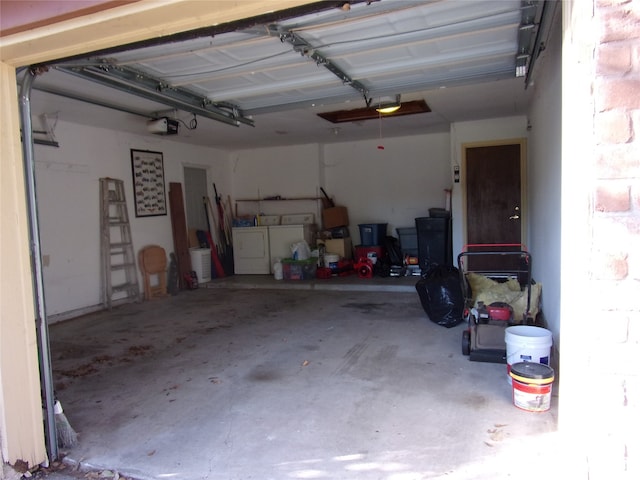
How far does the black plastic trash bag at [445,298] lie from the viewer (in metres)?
4.43

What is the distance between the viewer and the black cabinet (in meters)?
7.20

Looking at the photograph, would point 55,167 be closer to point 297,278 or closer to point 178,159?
point 178,159

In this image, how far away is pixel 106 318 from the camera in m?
5.57

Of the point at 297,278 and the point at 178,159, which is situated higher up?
the point at 178,159

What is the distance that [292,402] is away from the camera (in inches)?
113

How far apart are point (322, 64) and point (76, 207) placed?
4.29m

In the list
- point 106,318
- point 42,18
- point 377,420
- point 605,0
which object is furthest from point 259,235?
point 605,0

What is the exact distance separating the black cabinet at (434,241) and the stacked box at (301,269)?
1888mm

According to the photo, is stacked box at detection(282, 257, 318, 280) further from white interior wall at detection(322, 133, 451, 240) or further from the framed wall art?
the framed wall art

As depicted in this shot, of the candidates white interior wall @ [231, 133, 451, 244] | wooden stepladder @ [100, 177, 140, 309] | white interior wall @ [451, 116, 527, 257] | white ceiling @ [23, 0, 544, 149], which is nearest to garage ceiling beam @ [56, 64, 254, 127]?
white ceiling @ [23, 0, 544, 149]

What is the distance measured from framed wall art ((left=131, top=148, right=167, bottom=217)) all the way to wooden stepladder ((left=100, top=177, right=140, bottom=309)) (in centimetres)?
31

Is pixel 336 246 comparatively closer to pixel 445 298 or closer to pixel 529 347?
→ pixel 445 298

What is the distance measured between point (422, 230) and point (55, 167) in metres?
5.51

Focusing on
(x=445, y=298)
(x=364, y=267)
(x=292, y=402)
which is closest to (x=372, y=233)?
(x=364, y=267)
